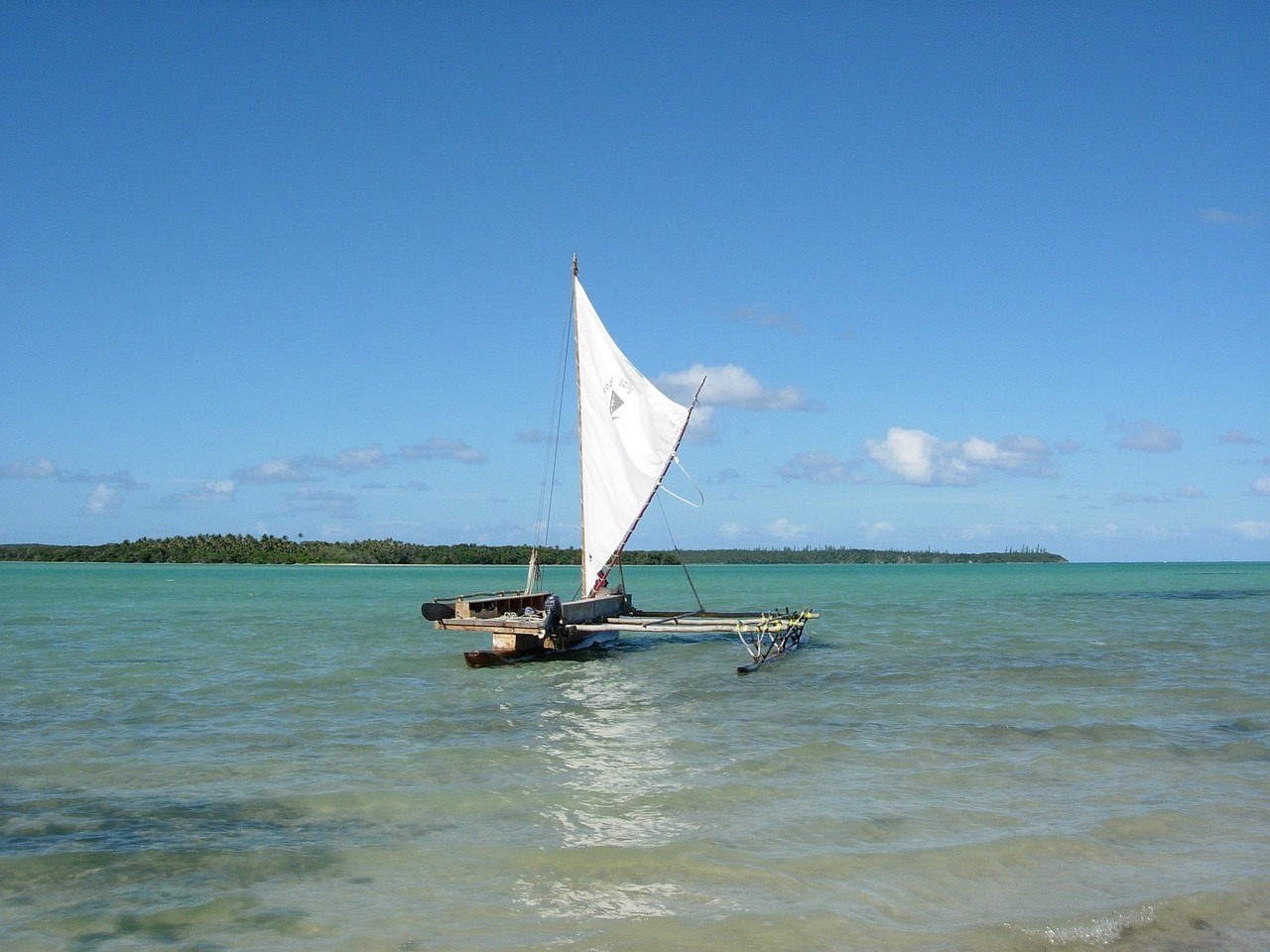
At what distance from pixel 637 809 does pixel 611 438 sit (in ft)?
48.9

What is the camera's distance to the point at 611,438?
2398 centimetres

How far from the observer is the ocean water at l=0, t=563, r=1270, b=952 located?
6.90 m

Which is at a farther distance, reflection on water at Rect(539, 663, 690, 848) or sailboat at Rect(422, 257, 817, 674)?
sailboat at Rect(422, 257, 817, 674)

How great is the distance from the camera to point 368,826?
363 inches

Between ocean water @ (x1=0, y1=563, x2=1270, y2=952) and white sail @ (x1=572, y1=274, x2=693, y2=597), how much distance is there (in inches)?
170

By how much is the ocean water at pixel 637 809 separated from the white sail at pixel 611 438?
14.1 ft

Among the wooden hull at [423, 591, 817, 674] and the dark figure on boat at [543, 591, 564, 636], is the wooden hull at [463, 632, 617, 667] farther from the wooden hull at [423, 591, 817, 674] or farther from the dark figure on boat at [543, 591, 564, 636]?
the dark figure on boat at [543, 591, 564, 636]

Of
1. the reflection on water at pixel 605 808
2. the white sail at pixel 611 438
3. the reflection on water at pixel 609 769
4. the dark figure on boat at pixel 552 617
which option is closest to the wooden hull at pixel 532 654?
the dark figure on boat at pixel 552 617

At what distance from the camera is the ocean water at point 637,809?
272 inches

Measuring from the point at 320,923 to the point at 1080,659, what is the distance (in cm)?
2009

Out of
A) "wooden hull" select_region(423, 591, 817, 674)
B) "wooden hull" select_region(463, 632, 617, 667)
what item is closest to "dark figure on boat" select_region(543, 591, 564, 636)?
"wooden hull" select_region(423, 591, 817, 674)

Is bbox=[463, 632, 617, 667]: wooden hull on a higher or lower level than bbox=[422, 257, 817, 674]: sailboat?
lower

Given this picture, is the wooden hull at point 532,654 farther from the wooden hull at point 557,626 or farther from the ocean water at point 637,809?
the ocean water at point 637,809

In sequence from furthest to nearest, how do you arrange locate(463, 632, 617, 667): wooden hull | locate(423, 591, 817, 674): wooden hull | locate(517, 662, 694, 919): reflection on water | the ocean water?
locate(423, 591, 817, 674): wooden hull
locate(463, 632, 617, 667): wooden hull
locate(517, 662, 694, 919): reflection on water
the ocean water
